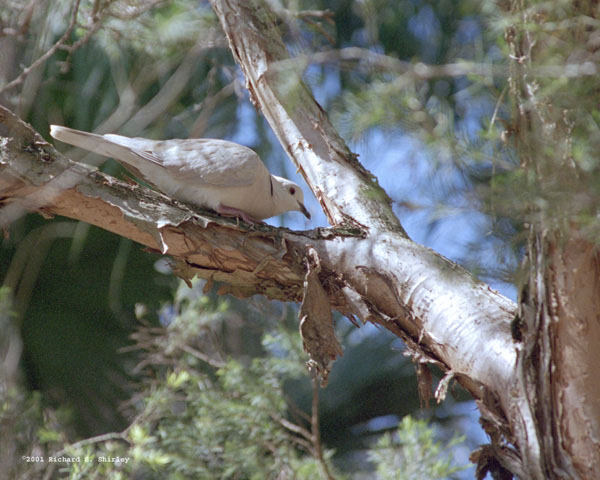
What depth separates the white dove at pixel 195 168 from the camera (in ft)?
7.22

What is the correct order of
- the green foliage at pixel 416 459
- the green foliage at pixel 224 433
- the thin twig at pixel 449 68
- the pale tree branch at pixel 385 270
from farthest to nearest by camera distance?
the green foliage at pixel 224 433 < the green foliage at pixel 416 459 < the pale tree branch at pixel 385 270 < the thin twig at pixel 449 68

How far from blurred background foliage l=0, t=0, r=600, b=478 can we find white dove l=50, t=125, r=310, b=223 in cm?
18

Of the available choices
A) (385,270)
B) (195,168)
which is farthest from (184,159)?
(385,270)

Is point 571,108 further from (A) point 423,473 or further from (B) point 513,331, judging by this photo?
(A) point 423,473

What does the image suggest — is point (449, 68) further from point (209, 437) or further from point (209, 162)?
point (209, 437)

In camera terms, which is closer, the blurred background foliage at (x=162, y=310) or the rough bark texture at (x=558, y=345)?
the rough bark texture at (x=558, y=345)

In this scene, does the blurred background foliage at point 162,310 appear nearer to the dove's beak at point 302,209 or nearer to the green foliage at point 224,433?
the green foliage at point 224,433

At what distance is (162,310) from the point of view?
3783 mm

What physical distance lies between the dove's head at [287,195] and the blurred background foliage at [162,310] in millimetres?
281

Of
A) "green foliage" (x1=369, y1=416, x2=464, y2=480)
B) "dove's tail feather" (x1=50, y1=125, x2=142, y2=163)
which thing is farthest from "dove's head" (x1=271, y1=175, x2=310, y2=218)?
"green foliage" (x1=369, y1=416, x2=464, y2=480)

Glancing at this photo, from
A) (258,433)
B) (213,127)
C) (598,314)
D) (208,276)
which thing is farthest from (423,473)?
(213,127)

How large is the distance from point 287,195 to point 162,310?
155cm

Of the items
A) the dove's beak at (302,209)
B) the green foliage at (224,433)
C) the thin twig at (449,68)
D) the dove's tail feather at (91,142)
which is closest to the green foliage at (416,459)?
the green foliage at (224,433)

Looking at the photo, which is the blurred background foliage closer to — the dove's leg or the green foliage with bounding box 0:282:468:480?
the green foliage with bounding box 0:282:468:480
